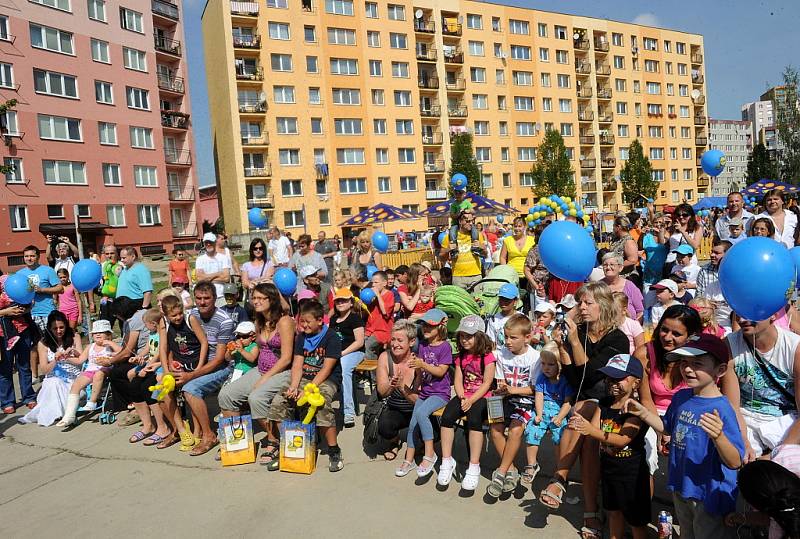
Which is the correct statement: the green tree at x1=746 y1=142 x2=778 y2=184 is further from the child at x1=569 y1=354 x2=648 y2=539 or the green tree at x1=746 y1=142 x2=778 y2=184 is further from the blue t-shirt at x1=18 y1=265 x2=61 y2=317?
the blue t-shirt at x1=18 y1=265 x2=61 y2=317

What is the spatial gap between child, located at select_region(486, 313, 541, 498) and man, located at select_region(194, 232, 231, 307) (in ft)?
19.2

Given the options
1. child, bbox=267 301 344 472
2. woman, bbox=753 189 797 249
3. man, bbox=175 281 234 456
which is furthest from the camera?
woman, bbox=753 189 797 249

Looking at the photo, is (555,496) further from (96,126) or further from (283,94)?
(283,94)

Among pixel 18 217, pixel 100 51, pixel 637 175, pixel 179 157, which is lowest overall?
pixel 18 217

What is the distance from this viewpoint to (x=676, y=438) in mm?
3064

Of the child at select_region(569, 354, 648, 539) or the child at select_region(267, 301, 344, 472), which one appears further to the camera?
the child at select_region(267, 301, 344, 472)

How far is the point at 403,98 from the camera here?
46.1 m

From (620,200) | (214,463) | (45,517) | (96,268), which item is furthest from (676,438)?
(620,200)

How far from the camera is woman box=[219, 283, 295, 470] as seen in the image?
5367 mm

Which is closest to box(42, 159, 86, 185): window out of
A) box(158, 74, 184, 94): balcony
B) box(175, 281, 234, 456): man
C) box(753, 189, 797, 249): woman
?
box(158, 74, 184, 94): balcony

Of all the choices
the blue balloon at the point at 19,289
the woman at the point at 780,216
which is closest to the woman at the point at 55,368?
the blue balloon at the point at 19,289

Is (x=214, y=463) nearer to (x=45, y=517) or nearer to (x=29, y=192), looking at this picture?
(x=45, y=517)

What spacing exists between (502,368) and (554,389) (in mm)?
520

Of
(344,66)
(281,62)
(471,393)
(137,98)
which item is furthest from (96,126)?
(471,393)
